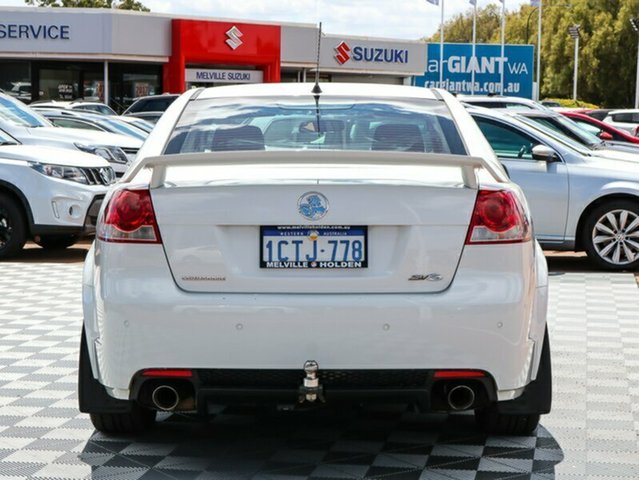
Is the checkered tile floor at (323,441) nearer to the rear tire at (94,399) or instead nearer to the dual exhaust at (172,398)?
the rear tire at (94,399)

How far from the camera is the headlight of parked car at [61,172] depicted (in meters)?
12.7

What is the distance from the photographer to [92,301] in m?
4.96

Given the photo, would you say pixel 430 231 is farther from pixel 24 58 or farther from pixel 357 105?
pixel 24 58

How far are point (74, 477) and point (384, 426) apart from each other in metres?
1.56

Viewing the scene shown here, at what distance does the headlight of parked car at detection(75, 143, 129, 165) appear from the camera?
16.6 m

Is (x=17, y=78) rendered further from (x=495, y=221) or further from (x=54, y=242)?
(x=495, y=221)

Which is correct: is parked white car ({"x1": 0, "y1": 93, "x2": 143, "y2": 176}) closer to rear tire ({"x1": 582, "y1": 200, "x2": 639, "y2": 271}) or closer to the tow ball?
rear tire ({"x1": 582, "y1": 200, "x2": 639, "y2": 271})

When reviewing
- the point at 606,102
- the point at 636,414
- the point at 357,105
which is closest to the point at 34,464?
the point at 357,105

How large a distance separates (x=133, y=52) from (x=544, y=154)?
3649cm

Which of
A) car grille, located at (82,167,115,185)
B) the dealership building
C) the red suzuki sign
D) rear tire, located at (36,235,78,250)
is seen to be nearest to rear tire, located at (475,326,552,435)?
car grille, located at (82,167,115,185)

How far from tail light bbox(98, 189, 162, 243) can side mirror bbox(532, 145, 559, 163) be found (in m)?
7.62

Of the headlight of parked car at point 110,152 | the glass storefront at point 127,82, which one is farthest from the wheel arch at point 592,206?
the glass storefront at point 127,82

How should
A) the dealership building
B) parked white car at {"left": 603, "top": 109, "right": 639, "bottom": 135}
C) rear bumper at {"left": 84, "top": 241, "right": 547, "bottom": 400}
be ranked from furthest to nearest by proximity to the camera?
1. the dealership building
2. parked white car at {"left": 603, "top": 109, "right": 639, "bottom": 135}
3. rear bumper at {"left": 84, "top": 241, "right": 547, "bottom": 400}

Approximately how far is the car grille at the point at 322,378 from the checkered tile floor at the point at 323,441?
45 cm
